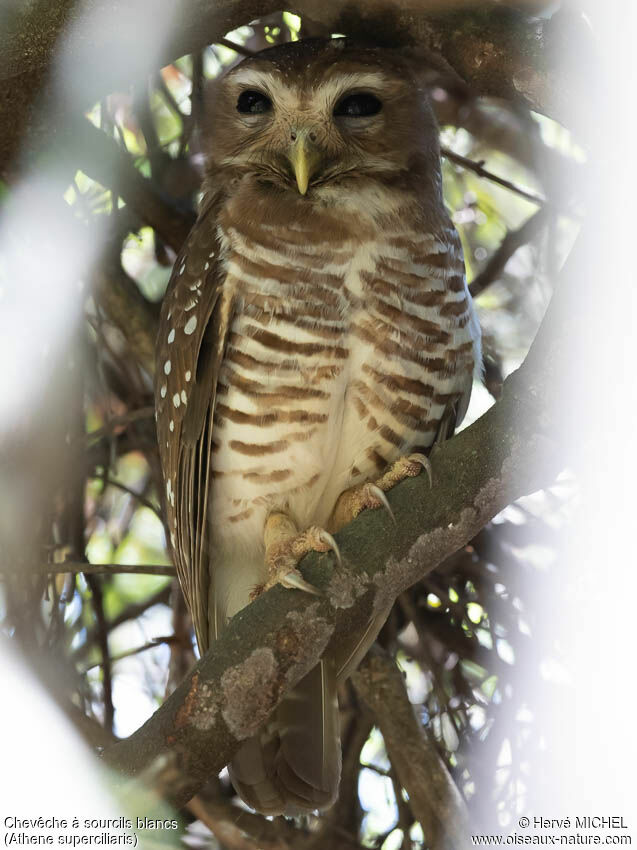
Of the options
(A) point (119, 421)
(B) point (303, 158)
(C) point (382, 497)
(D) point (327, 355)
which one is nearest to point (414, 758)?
(C) point (382, 497)

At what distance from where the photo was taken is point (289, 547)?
166cm

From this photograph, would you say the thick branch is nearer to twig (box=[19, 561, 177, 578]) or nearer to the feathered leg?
the feathered leg

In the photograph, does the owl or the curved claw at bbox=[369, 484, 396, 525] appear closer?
the curved claw at bbox=[369, 484, 396, 525]

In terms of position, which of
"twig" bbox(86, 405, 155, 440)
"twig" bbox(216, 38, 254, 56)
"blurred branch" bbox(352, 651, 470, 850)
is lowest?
"blurred branch" bbox(352, 651, 470, 850)

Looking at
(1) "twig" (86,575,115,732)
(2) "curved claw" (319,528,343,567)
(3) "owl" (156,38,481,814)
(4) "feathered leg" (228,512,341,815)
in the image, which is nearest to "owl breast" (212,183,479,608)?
(3) "owl" (156,38,481,814)

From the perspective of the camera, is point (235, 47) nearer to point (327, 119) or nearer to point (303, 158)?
point (327, 119)

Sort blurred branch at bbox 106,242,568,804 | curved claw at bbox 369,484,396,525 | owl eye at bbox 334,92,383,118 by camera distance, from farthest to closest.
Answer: owl eye at bbox 334,92,383,118, curved claw at bbox 369,484,396,525, blurred branch at bbox 106,242,568,804

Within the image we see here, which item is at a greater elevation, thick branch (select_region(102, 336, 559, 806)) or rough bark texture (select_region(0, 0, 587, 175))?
rough bark texture (select_region(0, 0, 587, 175))

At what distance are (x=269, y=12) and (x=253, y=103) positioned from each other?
0.18 meters

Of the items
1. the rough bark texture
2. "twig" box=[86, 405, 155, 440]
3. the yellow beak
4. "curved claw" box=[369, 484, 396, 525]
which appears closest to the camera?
"curved claw" box=[369, 484, 396, 525]

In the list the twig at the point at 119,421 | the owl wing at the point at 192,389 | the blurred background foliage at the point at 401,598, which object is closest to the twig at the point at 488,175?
the blurred background foliage at the point at 401,598

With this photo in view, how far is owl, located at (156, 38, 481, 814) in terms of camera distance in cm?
173

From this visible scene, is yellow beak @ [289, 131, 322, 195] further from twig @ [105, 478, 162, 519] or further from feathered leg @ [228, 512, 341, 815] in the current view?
twig @ [105, 478, 162, 519]

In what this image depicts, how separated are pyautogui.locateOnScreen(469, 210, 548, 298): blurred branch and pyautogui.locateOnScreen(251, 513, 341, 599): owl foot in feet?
2.37
